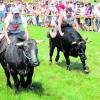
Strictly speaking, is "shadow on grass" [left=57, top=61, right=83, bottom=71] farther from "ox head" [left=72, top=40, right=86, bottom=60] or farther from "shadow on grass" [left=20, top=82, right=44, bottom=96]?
"shadow on grass" [left=20, top=82, right=44, bottom=96]

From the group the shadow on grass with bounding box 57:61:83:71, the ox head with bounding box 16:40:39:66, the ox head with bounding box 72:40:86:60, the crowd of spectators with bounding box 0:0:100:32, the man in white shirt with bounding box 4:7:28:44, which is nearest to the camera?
the ox head with bounding box 16:40:39:66

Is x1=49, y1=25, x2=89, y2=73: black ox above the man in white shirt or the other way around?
the other way around

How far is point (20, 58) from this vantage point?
10.3 meters

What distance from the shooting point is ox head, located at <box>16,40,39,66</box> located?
9.79 m

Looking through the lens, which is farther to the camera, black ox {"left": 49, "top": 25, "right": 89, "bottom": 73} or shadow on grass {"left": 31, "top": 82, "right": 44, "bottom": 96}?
black ox {"left": 49, "top": 25, "right": 89, "bottom": 73}

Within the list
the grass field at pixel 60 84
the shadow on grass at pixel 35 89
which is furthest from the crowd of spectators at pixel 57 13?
the shadow on grass at pixel 35 89

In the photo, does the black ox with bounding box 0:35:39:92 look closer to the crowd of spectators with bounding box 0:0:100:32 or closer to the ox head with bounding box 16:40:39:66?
the ox head with bounding box 16:40:39:66

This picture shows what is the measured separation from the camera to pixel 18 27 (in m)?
11.4

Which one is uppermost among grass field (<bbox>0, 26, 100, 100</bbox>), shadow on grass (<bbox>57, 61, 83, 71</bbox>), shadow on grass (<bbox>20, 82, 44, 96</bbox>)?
shadow on grass (<bbox>20, 82, 44, 96</bbox>)

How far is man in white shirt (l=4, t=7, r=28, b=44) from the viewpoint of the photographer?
10.9m

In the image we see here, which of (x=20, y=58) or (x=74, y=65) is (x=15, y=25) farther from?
(x=74, y=65)

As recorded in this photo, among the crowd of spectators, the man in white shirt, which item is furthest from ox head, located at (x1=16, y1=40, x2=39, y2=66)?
the crowd of spectators

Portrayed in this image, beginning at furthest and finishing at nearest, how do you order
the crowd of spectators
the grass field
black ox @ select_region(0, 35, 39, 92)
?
the crowd of spectators → the grass field → black ox @ select_region(0, 35, 39, 92)

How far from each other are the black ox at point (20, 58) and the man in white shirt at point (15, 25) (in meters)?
0.31
